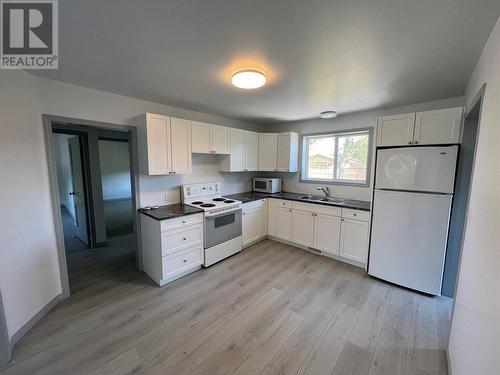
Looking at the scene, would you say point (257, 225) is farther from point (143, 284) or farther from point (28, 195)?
point (28, 195)

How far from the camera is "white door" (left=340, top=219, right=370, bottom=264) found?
2.96 m

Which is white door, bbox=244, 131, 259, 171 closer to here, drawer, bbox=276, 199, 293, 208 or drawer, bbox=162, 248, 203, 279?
drawer, bbox=276, 199, 293, 208

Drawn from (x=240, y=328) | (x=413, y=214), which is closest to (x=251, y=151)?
(x=413, y=214)

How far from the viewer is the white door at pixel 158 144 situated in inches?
103

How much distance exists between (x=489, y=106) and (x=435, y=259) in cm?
183

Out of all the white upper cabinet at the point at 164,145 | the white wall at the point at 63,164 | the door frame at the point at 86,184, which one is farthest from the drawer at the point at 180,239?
the white wall at the point at 63,164

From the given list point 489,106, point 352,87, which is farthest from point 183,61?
point 489,106

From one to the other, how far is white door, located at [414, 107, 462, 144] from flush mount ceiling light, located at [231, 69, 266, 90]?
6.38 feet

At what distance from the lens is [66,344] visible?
175 centimetres

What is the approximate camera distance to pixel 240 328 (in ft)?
6.39

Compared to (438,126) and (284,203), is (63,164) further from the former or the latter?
(438,126)

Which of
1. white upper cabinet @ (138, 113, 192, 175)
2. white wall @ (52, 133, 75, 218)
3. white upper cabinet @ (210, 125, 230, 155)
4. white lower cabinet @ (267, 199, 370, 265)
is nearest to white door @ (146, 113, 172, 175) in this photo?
white upper cabinet @ (138, 113, 192, 175)

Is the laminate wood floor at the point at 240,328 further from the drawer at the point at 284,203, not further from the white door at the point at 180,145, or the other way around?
the white door at the point at 180,145

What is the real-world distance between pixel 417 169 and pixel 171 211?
316 cm
